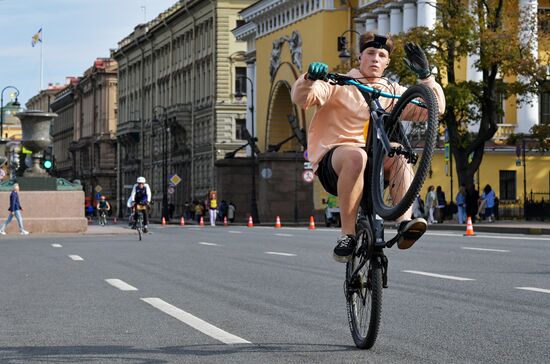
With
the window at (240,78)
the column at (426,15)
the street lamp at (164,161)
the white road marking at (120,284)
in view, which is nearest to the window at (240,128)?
the window at (240,78)

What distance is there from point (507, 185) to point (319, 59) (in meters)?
15.2

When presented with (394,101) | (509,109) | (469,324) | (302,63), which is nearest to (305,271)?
(469,324)

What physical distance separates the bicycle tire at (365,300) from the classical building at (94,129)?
126 meters

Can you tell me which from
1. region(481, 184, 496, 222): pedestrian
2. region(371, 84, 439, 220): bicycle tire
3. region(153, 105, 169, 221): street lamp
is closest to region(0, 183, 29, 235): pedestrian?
region(481, 184, 496, 222): pedestrian

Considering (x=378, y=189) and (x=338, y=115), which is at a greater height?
(x=338, y=115)

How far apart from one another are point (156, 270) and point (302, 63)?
62.7 m

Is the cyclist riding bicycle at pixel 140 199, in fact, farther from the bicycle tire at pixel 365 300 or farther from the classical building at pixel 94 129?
the classical building at pixel 94 129

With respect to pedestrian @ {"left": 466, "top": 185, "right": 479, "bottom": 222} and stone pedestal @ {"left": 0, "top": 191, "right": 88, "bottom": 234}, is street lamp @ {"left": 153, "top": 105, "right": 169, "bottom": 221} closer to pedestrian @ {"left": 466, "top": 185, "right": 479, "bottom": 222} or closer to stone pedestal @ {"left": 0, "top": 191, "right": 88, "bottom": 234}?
pedestrian @ {"left": 466, "top": 185, "right": 479, "bottom": 222}

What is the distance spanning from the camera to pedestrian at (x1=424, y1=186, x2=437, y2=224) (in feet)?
169

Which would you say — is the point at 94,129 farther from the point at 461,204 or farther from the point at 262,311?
the point at 262,311

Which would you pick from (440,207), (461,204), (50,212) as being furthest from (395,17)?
(50,212)

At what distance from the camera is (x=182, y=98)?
365 feet

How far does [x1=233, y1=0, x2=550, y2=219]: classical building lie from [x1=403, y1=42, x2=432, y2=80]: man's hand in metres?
44.3

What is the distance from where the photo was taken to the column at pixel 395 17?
6856 cm
